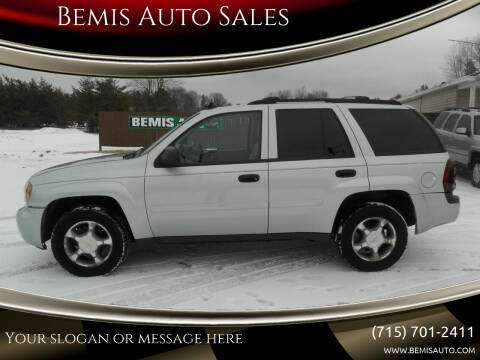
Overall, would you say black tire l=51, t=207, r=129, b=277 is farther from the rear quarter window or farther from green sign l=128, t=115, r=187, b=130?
green sign l=128, t=115, r=187, b=130

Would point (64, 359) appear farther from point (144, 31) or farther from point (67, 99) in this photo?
point (67, 99)

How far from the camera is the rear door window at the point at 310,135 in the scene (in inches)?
162

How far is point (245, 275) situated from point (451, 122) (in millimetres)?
9078

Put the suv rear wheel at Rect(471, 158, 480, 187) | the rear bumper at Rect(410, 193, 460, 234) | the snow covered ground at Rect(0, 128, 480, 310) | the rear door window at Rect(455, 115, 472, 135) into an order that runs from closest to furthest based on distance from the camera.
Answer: the snow covered ground at Rect(0, 128, 480, 310) < the rear bumper at Rect(410, 193, 460, 234) < the suv rear wheel at Rect(471, 158, 480, 187) < the rear door window at Rect(455, 115, 472, 135)

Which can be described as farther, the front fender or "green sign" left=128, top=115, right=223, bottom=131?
"green sign" left=128, top=115, right=223, bottom=131

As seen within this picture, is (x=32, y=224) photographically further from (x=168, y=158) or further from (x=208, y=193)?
(x=208, y=193)

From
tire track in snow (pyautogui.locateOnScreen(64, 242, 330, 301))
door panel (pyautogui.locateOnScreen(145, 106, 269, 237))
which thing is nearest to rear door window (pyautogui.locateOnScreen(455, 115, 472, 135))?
tire track in snow (pyautogui.locateOnScreen(64, 242, 330, 301))

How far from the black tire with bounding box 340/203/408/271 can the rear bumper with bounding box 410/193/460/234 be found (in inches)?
10.2

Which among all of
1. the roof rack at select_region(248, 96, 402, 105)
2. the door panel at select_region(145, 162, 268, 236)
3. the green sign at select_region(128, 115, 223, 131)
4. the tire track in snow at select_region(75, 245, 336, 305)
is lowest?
the tire track in snow at select_region(75, 245, 336, 305)

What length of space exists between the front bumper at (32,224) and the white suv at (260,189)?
0.01m

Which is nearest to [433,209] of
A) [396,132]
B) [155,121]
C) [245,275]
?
[396,132]

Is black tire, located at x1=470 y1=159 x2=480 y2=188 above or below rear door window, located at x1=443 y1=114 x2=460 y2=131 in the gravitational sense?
below

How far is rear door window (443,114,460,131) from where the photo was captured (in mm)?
10453

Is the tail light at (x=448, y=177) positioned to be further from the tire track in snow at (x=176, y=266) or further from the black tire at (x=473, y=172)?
the black tire at (x=473, y=172)
